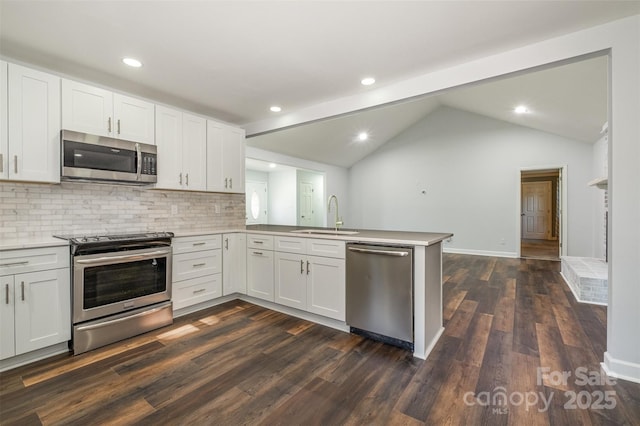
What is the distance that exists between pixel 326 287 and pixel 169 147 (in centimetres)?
228

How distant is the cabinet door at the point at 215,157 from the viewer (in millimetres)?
3588

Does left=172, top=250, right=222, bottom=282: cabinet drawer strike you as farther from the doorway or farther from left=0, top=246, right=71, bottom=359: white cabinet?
the doorway

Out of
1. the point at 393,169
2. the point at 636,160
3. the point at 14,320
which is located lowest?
the point at 14,320

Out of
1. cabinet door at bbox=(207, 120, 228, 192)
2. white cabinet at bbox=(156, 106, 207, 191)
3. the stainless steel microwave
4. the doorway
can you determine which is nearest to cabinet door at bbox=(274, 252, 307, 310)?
cabinet door at bbox=(207, 120, 228, 192)

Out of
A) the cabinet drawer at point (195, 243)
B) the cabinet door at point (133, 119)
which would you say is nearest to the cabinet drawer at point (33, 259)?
the cabinet drawer at point (195, 243)

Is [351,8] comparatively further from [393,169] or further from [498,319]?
[393,169]

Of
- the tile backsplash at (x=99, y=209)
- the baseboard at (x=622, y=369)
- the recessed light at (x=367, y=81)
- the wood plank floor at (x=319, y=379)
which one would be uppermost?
the recessed light at (x=367, y=81)

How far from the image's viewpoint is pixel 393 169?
822 centimetres

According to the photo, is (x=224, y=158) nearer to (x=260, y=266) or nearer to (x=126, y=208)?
(x=126, y=208)

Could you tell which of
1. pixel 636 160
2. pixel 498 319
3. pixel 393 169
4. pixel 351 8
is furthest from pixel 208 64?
pixel 393 169

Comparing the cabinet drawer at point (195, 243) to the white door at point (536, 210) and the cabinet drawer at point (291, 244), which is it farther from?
the white door at point (536, 210)

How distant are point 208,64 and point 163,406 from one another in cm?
259

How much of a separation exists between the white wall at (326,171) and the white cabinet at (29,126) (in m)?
3.87

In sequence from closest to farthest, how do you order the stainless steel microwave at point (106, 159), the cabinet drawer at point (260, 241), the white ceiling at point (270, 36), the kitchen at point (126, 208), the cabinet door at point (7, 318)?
the white ceiling at point (270, 36), the cabinet door at point (7, 318), the stainless steel microwave at point (106, 159), the kitchen at point (126, 208), the cabinet drawer at point (260, 241)
